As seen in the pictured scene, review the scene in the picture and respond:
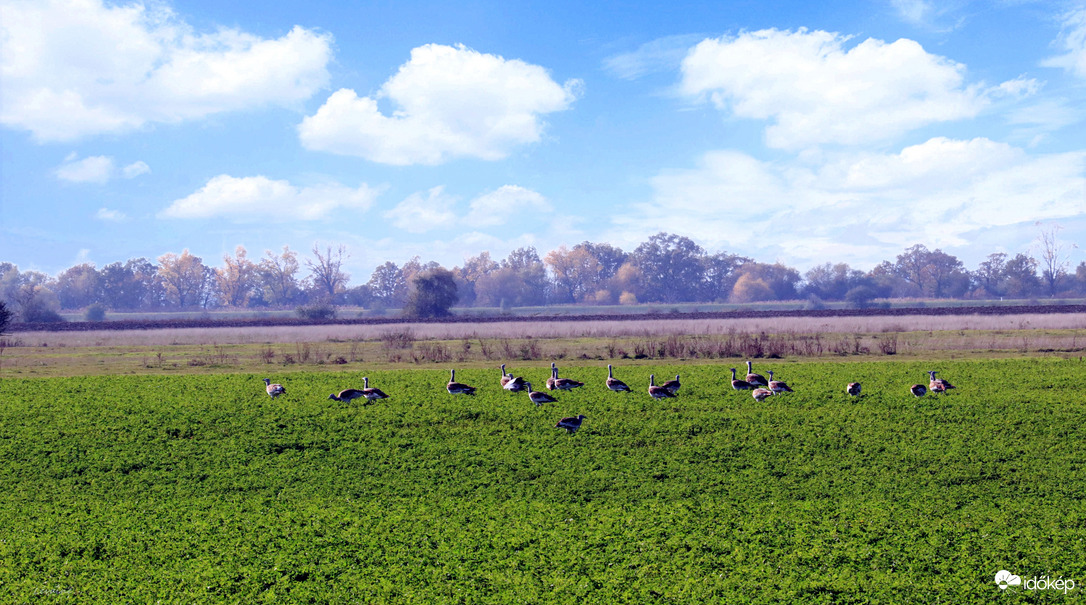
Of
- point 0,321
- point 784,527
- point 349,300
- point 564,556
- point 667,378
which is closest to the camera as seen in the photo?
point 564,556

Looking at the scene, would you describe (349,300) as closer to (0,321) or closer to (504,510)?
(0,321)

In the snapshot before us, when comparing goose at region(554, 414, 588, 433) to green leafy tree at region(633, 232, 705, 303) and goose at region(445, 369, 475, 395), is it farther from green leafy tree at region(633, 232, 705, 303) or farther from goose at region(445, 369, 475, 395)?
green leafy tree at region(633, 232, 705, 303)

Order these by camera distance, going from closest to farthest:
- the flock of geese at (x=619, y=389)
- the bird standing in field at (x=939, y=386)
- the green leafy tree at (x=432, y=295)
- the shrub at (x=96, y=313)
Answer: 1. the flock of geese at (x=619, y=389)
2. the bird standing in field at (x=939, y=386)
3. the green leafy tree at (x=432, y=295)
4. the shrub at (x=96, y=313)

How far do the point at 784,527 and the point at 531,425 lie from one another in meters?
8.16

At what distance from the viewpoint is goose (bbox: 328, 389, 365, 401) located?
22531mm

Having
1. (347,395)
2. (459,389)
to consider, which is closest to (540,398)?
(459,389)

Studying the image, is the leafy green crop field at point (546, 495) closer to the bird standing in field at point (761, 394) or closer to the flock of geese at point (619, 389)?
the bird standing in field at point (761, 394)

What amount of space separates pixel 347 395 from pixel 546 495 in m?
9.36

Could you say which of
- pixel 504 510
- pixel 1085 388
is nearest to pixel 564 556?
pixel 504 510

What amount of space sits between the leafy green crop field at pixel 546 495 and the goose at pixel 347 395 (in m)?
0.32

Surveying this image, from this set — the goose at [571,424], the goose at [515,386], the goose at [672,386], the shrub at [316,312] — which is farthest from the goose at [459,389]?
the shrub at [316,312]

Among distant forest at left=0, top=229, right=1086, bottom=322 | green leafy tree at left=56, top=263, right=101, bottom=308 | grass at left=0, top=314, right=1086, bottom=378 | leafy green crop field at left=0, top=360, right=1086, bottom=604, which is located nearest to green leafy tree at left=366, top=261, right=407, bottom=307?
distant forest at left=0, top=229, right=1086, bottom=322

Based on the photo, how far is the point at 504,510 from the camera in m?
14.3

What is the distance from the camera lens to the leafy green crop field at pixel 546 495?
36.3 ft
